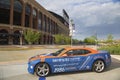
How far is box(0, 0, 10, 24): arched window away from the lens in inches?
2221

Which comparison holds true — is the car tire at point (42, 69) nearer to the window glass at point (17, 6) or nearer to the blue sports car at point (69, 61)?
the blue sports car at point (69, 61)

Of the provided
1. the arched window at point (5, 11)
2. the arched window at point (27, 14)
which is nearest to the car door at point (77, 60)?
the arched window at point (5, 11)

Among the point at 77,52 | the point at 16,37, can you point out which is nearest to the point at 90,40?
the point at 16,37

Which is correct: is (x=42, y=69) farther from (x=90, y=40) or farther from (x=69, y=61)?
(x=90, y=40)

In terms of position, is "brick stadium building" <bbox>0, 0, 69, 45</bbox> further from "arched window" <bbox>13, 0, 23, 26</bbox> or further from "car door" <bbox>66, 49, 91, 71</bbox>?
"car door" <bbox>66, 49, 91, 71</bbox>

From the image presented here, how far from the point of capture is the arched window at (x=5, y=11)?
56416 mm

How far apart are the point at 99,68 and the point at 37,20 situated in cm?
6454

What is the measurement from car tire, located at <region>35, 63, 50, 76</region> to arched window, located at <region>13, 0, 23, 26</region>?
2011 inches

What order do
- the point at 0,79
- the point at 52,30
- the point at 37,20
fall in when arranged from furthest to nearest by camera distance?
the point at 52,30 → the point at 37,20 → the point at 0,79

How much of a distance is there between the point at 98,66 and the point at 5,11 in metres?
49.5

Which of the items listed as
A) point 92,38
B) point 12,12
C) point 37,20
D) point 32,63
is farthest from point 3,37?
point 92,38

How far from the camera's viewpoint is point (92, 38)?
13238 cm

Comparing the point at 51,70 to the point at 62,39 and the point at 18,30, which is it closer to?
the point at 18,30

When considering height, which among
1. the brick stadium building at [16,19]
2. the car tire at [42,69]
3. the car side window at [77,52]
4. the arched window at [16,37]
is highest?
the brick stadium building at [16,19]
